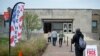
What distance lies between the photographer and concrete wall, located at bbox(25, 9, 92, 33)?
257 feet

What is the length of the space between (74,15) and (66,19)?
1909 millimetres

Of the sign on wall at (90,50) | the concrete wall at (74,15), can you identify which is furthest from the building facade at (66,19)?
the sign on wall at (90,50)

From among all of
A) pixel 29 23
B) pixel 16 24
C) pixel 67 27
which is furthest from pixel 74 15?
pixel 16 24

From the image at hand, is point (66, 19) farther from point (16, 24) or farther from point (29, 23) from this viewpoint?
point (16, 24)

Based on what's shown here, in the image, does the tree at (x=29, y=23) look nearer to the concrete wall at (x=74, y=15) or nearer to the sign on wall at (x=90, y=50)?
the concrete wall at (x=74, y=15)

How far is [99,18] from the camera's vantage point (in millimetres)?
87188

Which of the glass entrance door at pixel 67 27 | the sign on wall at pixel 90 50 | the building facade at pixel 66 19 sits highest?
the building facade at pixel 66 19

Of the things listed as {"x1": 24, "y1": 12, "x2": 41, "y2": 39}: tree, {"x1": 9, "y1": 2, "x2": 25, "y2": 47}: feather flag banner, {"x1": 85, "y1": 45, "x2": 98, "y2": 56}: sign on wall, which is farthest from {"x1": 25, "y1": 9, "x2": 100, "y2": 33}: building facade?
{"x1": 9, "y1": 2, "x2": 25, "y2": 47}: feather flag banner

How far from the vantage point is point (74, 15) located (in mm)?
79125

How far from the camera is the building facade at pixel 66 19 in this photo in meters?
78.2

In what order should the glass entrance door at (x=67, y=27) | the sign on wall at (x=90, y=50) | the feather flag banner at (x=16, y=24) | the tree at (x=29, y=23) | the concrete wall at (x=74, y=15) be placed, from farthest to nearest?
the glass entrance door at (x=67, y=27) → the concrete wall at (x=74, y=15) → the tree at (x=29, y=23) → the sign on wall at (x=90, y=50) → the feather flag banner at (x=16, y=24)

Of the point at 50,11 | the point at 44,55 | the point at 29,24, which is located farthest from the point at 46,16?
the point at 44,55

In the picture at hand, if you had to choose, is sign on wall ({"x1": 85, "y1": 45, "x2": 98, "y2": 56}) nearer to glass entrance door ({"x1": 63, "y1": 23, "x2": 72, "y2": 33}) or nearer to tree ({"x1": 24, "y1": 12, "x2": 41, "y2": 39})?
tree ({"x1": 24, "y1": 12, "x2": 41, "y2": 39})

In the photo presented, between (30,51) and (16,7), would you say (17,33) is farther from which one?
(30,51)
